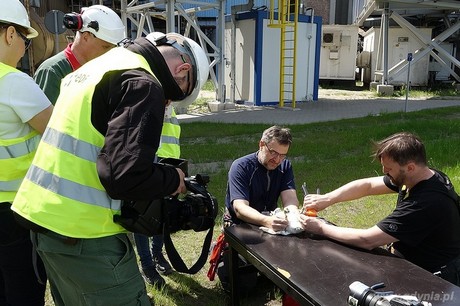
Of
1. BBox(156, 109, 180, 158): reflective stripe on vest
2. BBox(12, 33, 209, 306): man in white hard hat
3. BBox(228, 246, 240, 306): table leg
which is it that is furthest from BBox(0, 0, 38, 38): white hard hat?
BBox(228, 246, 240, 306): table leg

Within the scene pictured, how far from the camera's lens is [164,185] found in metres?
1.70

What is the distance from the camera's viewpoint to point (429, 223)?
252cm

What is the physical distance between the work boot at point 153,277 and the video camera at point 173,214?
1525mm

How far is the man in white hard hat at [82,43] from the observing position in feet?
9.32

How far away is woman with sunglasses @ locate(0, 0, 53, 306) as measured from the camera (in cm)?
211

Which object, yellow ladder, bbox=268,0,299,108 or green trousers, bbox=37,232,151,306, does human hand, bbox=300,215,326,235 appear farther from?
yellow ladder, bbox=268,0,299,108

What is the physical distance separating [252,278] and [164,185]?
75.5 inches

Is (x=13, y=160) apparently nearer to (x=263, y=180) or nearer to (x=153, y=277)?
(x=153, y=277)

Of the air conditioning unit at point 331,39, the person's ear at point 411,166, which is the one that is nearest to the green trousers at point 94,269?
the person's ear at point 411,166

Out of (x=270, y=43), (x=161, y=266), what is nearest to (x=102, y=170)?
(x=161, y=266)

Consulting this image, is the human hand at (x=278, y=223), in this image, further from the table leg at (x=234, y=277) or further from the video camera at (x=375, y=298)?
the video camera at (x=375, y=298)

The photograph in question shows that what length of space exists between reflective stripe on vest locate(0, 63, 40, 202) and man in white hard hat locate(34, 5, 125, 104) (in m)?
0.64

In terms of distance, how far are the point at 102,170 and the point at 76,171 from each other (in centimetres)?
14

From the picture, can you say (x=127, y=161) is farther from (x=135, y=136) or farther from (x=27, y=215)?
(x=27, y=215)
